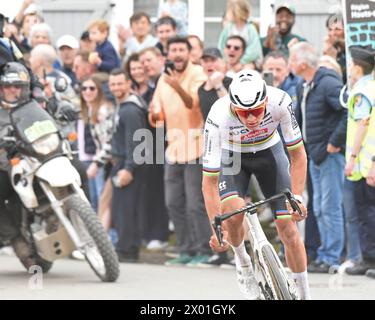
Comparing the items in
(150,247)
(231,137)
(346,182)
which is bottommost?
(150,247)

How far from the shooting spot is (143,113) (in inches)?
582

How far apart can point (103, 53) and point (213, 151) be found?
710cm

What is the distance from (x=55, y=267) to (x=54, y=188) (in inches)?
83.6

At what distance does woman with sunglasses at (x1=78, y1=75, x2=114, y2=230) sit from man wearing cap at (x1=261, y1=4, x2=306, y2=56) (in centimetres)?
203

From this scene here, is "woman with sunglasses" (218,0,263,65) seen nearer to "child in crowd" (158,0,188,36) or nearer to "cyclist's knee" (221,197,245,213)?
"child in crowd" (158,0,188,36)

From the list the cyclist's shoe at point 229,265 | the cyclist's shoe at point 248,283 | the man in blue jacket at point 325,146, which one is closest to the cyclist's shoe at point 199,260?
the cyclist's shoe at point 229,265

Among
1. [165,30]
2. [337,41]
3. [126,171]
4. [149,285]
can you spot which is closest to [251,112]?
[149,285]

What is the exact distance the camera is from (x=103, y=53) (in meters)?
16.5

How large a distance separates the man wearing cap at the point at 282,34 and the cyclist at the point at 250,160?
4.51 metres

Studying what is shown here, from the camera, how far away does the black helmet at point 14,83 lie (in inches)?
487

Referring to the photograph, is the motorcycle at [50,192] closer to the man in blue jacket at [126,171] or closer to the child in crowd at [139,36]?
the man in blue jacket at [126,171]
